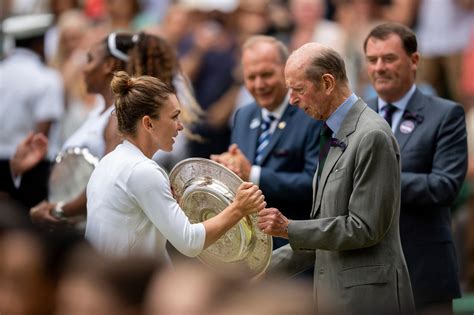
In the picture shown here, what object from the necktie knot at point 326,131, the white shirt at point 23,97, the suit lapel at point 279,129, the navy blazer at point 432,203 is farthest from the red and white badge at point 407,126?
the white shirt at point 23,97

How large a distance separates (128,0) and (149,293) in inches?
412

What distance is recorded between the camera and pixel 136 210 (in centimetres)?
571

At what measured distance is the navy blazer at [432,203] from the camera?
22.1 ft

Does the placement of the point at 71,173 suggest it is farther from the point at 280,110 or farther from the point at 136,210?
the point at 136,210

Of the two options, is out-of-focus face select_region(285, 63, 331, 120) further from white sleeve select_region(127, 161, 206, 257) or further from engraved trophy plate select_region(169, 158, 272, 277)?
white sleeve select_region(127, 161, 206, 257)

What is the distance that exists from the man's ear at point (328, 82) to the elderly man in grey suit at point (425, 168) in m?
1.02

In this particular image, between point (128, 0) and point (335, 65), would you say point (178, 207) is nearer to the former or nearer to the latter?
point (335, 65)

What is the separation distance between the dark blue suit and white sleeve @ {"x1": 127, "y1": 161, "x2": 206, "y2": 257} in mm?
1421

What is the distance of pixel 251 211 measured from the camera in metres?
5.80

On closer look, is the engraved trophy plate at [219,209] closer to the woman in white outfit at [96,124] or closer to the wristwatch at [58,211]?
the woman in white outfit at [96,124]

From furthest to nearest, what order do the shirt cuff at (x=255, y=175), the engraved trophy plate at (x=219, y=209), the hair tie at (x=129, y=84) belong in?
the shirt cuff at (x=255, y=175), the engraved trophy plate at (x=219, y=209), the hair tie at (x=129, y=84)

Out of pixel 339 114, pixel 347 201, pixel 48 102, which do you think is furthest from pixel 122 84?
pixel 48 102

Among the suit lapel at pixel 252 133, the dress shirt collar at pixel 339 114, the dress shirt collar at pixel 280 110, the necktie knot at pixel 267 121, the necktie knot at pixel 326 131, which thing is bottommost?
the suit lapel at pixel 252 133

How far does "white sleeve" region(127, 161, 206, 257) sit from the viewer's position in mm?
5605
